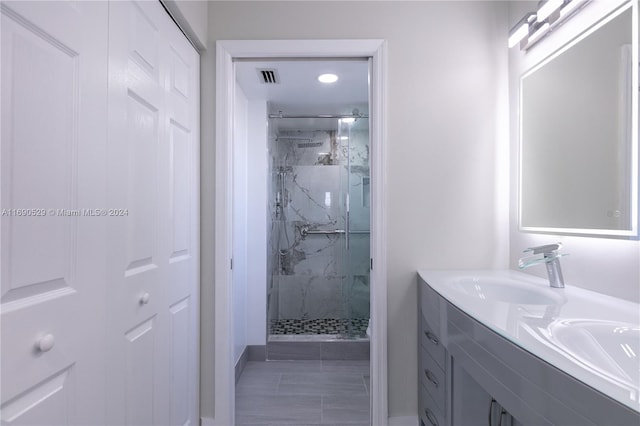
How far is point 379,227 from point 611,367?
1.19m

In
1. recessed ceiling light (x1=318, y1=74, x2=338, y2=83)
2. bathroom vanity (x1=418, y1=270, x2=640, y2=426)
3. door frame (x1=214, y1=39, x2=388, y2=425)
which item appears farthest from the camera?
recessed ceiling light (x1=318, y1=74, x2=338, y2=83)

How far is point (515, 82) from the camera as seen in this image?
188 centimetres

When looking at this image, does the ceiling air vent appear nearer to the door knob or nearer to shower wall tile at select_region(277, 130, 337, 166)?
shower wall tile at select_region(277, 130, 337, 166)

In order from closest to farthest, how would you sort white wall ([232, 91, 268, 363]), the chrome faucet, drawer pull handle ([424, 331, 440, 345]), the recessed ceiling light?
the chrome faucet → drawer pull handle ([424, 331, 440, 345]) → the recessed ceiling light → white wall ([232, 91, 268, 363])

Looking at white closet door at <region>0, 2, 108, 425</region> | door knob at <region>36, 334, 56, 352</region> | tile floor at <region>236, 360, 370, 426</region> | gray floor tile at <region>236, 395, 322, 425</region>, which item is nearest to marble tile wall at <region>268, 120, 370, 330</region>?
tile floor at <region>236, 360, 370, 426</region>

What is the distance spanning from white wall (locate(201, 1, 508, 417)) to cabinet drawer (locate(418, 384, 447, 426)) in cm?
8

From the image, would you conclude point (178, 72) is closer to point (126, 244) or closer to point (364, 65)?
point (126, 244)

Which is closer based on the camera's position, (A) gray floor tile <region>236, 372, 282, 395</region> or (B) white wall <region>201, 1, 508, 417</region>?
(B) white wall <region>201, 1, 508, 417</region>

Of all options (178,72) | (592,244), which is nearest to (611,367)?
(592,244)

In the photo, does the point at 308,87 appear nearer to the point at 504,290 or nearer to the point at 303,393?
the point at 504,290

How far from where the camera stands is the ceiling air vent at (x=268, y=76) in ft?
8.06

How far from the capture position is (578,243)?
1.42 m

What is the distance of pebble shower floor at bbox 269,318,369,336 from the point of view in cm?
319

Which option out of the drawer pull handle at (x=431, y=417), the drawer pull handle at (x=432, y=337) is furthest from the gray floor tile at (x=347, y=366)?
the drawer pull handle at (x=432, y=337)
